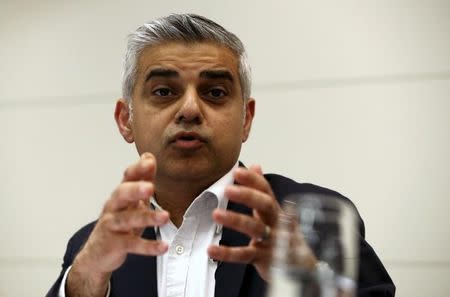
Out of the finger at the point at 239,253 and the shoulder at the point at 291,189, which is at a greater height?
the shoulder at the point at 291,189

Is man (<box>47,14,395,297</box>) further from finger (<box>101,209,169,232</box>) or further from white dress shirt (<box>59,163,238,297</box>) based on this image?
finger (<box>101,209,169,232</box>)

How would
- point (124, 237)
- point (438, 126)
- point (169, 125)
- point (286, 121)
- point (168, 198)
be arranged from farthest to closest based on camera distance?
point (286, 121) < point (438, 126) < point (168, 198) < point (169, 125) < point (124, 237)

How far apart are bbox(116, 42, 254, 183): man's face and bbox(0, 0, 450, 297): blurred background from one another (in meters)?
0.64

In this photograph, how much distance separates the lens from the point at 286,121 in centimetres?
193

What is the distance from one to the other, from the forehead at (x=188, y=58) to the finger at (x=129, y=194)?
50cm

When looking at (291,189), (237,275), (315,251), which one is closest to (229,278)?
(237,275)

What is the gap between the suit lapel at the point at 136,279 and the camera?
1.18 metres

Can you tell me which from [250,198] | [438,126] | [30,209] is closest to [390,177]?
[438,126]

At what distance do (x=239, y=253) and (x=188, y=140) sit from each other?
43 centimetres

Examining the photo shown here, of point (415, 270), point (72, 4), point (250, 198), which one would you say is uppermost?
point (72, 4)

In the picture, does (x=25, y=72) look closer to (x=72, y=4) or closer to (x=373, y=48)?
(x=72, y=4)

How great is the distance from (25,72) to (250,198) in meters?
1.77

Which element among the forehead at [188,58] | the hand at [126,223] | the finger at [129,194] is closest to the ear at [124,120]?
the forehead at [188,58]

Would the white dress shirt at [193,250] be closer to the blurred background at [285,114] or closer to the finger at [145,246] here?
the finger at [145,246]
